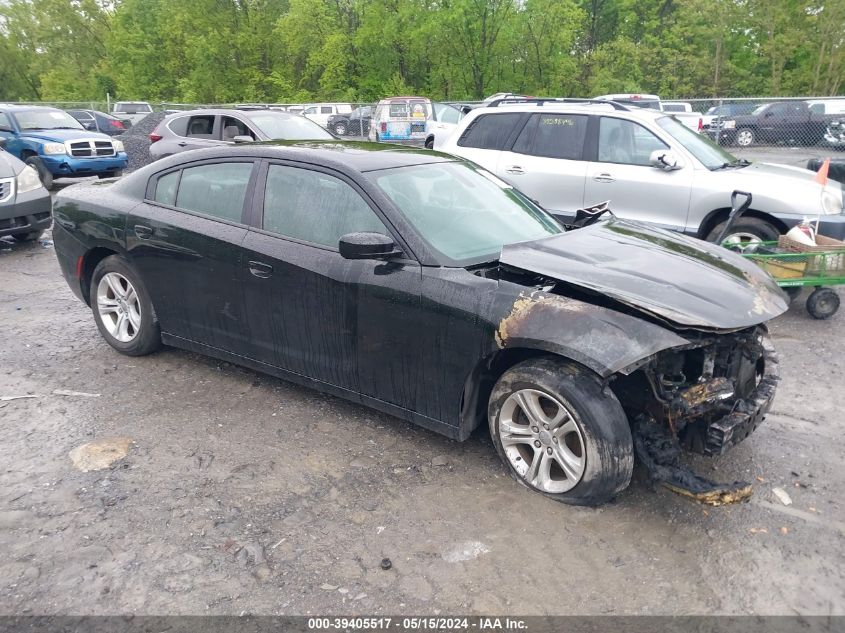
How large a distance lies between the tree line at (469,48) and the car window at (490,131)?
2770 centimetres

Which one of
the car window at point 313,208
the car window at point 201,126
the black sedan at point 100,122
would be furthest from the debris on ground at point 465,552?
the black sedan at point 100,122

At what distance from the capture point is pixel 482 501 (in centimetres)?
345

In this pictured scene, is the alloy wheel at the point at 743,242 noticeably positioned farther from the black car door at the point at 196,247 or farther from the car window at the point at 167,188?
the car window at the point at 167,188

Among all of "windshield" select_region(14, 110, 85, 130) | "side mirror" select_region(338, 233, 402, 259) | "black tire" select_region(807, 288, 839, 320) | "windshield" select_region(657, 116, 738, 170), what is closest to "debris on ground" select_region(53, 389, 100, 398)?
"side mirror" select_region(338, 233, 402, 259)

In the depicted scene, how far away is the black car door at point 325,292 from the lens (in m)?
3.72

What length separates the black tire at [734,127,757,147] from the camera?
22.7 meters

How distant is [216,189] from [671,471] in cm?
328

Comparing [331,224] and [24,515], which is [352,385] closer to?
[331,224]

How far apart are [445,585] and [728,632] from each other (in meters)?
1.10

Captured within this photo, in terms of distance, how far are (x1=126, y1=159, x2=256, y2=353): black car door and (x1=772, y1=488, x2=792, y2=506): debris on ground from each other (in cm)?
321

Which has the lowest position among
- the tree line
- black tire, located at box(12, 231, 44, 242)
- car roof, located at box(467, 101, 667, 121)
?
black tire, located at box(12, 231, 44, 242)

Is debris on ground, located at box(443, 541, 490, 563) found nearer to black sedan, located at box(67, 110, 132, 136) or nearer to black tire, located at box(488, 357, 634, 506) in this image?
black tire, located at box(488, 357, 634, 506)

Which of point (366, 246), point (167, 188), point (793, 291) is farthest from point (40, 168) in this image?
point (793, 291)

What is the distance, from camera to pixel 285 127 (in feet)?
37.5
